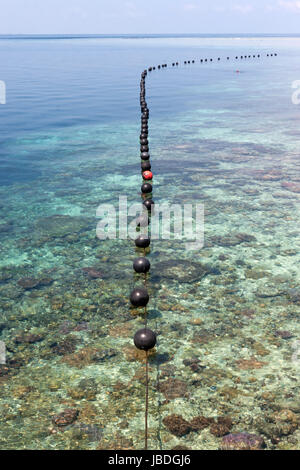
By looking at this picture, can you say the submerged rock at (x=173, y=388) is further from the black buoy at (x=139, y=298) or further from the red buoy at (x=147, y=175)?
the red buoy at (x=147, y=175)

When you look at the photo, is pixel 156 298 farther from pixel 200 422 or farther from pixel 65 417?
pixel 65 417

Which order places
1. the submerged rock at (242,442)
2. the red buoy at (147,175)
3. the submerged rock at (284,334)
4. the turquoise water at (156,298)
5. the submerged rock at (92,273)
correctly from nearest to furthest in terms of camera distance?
the submerged rock at (242,442) < the turquoise water at (156,298) < the submerged rock at (284,334) < the submerged rock at (92,273) < the red buoy at (147,175)

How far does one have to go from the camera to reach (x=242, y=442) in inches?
313

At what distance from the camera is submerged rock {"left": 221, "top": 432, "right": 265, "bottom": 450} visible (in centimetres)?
786

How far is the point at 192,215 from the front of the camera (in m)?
18.1

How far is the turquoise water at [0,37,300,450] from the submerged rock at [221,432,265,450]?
15 centimetres

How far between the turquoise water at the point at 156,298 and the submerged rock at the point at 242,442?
0.49 ft

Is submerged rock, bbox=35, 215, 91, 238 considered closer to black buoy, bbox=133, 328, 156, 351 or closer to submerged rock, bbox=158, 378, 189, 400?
black buoy, bbox=133, 328, 156, 351

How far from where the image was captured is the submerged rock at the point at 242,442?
7.86 meters

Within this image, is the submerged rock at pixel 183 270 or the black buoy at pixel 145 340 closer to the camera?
the black buoy at pixel 145 340

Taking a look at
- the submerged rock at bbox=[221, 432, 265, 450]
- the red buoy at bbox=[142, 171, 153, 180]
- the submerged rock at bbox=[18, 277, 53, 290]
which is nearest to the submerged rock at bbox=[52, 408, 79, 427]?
the submerged rock at bbox=[221, 432, 265, 450]

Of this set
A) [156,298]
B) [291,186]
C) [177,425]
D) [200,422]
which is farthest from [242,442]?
[291,186]

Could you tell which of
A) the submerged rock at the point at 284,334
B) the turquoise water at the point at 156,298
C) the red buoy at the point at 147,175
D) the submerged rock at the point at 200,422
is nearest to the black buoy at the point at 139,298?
the turquoise water at the point at 156,298

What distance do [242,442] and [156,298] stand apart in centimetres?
522
